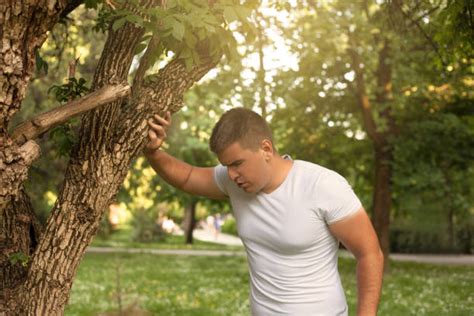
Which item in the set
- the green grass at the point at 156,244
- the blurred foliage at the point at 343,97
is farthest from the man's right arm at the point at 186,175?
the green grass at the point at 156,244

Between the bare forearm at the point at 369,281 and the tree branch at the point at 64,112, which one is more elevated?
the tree branch at the point at 64,112

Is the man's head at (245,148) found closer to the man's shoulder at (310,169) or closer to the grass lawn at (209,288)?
the man's shoulder at (310,169)

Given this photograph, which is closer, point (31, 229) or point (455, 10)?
point (31, 229)

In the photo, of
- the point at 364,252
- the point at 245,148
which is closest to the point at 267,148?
the point at 245,148

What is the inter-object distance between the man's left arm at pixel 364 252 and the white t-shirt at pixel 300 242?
0.04 metres

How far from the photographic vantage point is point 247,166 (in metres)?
3.46

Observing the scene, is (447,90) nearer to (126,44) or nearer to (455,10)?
(455,10)

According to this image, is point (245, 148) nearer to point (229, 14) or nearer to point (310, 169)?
point (310, 169)

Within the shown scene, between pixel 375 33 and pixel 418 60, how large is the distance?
44.0 inches

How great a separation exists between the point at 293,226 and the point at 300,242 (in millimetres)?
75

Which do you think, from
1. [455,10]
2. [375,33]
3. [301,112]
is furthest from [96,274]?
[455,10]

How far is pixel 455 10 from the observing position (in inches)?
272

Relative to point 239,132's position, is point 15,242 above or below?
below

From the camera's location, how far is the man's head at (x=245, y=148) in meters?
3.43
